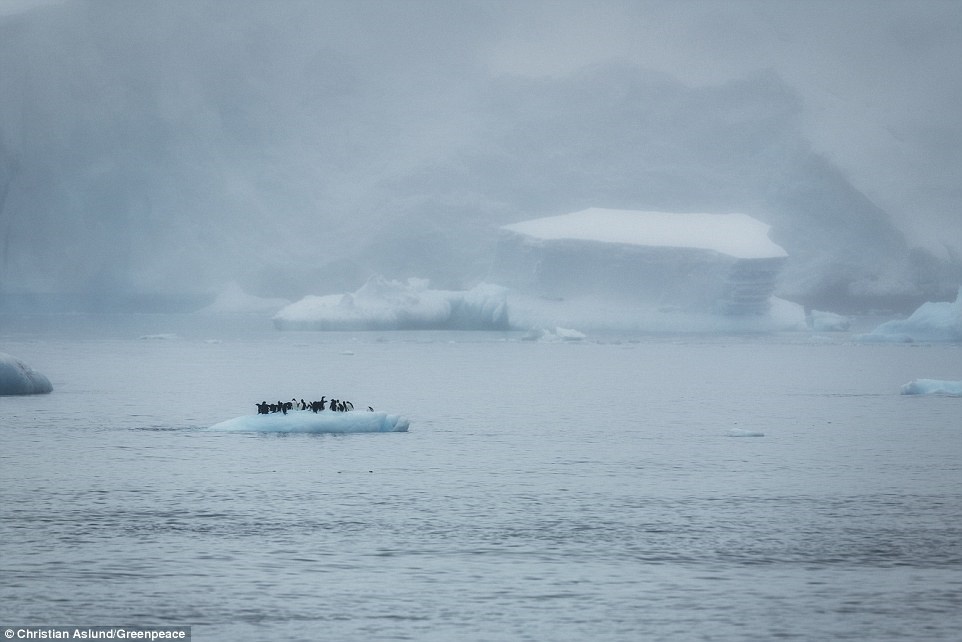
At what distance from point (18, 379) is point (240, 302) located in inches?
1715

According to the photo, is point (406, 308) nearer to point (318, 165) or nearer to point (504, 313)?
point (504, 313)

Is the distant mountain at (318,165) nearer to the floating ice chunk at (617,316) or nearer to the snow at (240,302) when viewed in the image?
the snow at (240,302)

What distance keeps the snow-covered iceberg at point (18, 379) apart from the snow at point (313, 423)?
990cm

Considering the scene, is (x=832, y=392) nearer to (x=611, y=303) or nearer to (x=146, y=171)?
(x=611, y=303)

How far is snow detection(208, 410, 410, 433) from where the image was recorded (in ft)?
81.4

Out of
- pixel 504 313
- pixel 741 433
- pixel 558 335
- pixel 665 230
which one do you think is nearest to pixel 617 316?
pixel 558 335

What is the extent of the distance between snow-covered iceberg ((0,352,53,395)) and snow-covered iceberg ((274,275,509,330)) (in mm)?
27295

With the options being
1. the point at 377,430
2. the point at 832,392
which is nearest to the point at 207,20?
the point at 832,392

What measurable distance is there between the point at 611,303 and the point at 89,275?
3297 cm

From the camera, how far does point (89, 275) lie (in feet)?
249

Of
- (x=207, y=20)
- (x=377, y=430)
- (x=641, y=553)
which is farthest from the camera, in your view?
(x=207, y=20)

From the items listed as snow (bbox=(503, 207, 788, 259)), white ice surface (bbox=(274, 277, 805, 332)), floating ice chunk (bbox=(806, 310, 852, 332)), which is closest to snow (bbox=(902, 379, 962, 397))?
snow (bbox=(503, 207, 788, 259))

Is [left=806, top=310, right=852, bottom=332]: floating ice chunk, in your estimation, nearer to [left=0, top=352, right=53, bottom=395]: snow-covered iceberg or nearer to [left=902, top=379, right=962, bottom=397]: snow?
[left=902, top=379, right=962, bottom=397]: snow

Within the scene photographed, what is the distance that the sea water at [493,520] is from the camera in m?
10.9
